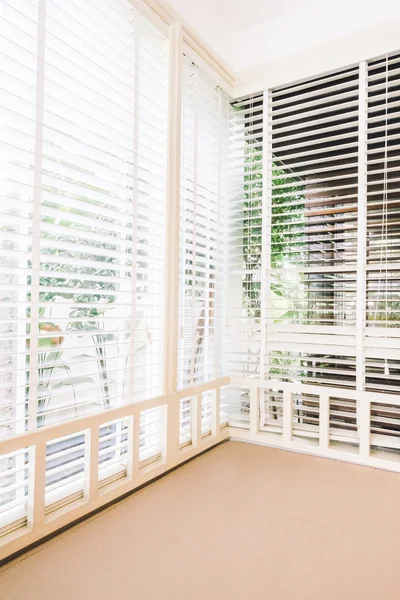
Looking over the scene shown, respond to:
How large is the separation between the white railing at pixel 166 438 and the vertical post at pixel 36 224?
0.35ft

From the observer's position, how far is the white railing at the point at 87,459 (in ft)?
3.82

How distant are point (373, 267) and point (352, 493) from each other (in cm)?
88

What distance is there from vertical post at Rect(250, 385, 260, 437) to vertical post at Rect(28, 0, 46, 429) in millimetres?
1116

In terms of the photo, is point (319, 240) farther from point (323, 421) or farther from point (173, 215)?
point (323, 421)

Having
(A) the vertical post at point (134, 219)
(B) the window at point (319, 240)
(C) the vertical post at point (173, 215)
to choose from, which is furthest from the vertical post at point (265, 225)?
(A) the vertical post at point (134, 219)

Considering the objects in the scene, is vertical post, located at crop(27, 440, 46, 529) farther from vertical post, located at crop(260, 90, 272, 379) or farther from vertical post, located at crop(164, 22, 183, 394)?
vertical post, located at crop(260, 90, 272, 379)

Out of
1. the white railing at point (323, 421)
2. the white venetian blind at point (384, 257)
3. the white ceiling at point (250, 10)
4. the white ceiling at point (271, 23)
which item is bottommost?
the white railing at point (323, 421)

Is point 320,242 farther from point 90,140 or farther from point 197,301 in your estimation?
point 90,140

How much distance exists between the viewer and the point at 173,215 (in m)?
1.69

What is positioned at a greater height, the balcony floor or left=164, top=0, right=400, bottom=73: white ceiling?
left=164, top=0, right=400, bottom=73: white ceiling

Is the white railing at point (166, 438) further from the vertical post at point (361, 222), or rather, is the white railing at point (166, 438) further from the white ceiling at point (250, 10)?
the white ceiling at point (250, 10)

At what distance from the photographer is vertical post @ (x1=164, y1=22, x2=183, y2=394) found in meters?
1.66

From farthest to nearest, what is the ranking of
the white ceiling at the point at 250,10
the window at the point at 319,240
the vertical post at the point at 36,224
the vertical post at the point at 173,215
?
the white ceiling at the point at 250,10
the window at the point at 319,240
the vertical post at the point at 173,215
the vertical post at the point at 36,224

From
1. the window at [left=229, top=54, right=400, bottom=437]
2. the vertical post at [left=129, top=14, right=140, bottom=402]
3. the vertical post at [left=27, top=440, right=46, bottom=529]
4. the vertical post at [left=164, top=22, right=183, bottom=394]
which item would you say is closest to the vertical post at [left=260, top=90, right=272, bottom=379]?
the window at [left=229, top=54, right=400, bottom=437]
